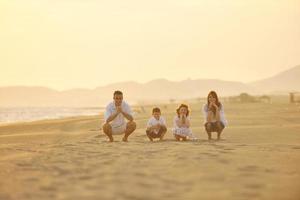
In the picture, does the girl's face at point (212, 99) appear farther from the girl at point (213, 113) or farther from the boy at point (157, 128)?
the boy at point (157, 128)

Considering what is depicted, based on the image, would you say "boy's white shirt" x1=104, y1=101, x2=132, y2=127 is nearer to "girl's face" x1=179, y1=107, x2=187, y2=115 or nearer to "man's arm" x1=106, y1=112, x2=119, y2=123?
"man's arm" x1=106, y1=112, x2=119, y2=123

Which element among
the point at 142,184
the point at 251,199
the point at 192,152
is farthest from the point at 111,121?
the point at 251,199

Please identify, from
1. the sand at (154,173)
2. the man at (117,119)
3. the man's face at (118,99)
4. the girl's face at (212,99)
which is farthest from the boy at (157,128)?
the sand at (154,173)

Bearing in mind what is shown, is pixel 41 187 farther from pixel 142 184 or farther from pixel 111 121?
pixel 111 121

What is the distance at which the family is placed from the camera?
10.3m

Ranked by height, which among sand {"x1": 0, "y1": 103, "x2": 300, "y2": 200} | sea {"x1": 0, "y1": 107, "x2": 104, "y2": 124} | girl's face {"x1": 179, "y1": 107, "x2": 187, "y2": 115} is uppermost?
girl's face {"x1": 179, "y1": 107, "x2": 187, "y2": 115}

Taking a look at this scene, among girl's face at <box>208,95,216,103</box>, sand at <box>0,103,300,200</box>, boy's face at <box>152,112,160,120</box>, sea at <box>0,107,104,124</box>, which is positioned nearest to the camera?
sand at <box>0,103,300,200</box>

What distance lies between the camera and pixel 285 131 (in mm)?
13867

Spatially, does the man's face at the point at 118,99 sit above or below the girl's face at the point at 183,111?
above

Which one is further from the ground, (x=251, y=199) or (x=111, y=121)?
(x=111, y=121)

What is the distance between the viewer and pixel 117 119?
10617 mm

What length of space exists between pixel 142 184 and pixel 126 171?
75cm

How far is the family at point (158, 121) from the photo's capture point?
10344 mm

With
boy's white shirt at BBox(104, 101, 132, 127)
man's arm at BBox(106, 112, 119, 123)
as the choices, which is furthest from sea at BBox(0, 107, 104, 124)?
man's arm at BBox(106, 112, 119, 123)
